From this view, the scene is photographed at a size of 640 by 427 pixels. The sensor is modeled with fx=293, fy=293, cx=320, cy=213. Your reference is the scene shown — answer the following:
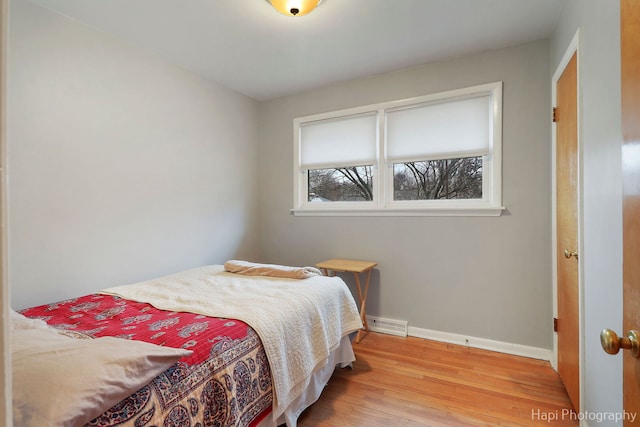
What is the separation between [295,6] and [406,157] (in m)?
1.65

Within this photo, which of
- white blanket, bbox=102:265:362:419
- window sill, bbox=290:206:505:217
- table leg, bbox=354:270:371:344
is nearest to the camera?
white blanket, bbox=102:265:362:419

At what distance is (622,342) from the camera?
0.63 m

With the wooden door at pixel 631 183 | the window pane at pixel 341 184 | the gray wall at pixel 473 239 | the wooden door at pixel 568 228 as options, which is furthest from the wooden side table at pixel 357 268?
the wooden door at pixel 631 183

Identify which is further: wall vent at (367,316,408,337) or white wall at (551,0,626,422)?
wall vent at (367,316,408,337)

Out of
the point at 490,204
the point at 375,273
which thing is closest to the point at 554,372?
the point at 490,204

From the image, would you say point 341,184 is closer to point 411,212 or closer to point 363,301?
point 411,212

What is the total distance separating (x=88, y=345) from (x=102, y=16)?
88.5 inches

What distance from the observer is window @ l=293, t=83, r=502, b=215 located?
2598 mm

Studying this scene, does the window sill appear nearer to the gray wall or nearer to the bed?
the gray wall

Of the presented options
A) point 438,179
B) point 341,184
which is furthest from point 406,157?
point 341,184

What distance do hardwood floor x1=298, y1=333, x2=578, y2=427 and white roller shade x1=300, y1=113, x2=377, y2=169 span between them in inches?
75.3

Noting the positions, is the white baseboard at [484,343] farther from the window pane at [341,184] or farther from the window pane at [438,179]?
the window pane at [341,184]

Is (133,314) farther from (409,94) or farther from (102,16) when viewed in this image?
(409,94)

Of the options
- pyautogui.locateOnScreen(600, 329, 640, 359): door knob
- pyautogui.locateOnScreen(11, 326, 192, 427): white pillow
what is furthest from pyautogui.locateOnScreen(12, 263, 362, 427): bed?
pyautogui.locateOnScreen(600, 329, 640, 359): door knob
